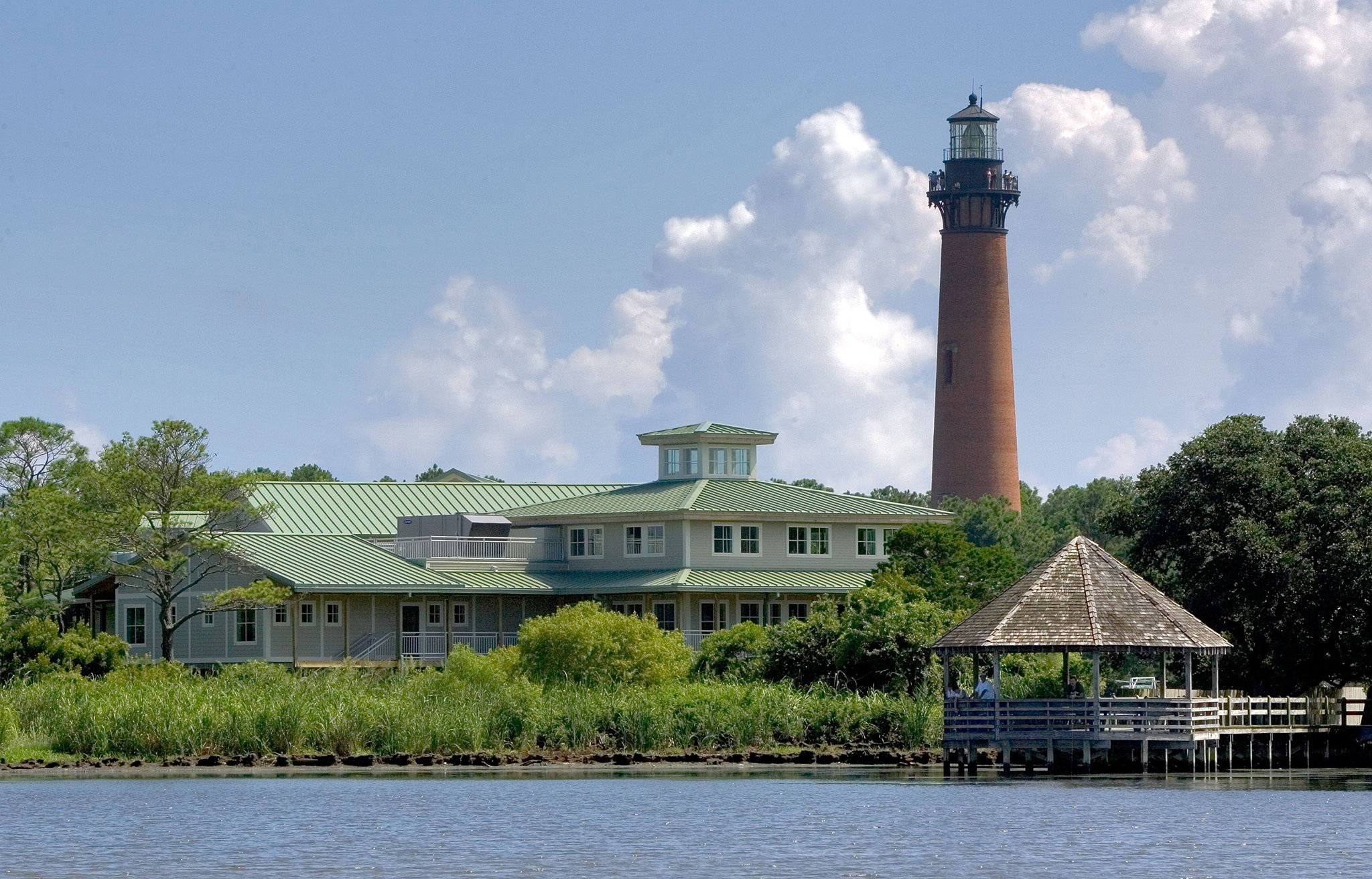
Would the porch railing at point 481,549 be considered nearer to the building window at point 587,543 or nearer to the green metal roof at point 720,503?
the building window at point 587,543

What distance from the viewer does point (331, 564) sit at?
245 ft

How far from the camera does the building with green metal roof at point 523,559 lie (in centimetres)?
7438

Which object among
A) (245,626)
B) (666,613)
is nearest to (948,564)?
(666,613)

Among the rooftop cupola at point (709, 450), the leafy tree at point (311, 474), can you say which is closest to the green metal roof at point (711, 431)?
the rooftop cupola at point (709, 450)

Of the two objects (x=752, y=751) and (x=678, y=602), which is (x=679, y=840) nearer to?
(x=752, y=751)

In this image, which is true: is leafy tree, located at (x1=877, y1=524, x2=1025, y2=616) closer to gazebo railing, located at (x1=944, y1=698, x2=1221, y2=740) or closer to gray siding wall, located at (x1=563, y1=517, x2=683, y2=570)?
gray siding wall, located at (x1=563, y1=517, x2=683, y2=570)

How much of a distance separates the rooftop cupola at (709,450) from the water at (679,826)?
1331 inches

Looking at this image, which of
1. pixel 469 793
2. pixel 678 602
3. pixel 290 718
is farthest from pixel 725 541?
pixel 469 793

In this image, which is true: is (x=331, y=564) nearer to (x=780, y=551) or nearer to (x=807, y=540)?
(x=780, y=551)

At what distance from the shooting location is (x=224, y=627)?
74.4 metres

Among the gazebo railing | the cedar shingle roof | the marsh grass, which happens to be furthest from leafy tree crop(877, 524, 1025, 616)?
the gazebo railing

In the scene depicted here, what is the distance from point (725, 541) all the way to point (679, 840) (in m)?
43.2

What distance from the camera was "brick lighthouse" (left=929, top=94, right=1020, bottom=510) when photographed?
99812mm

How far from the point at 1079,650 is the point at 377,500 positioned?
4236 cm
